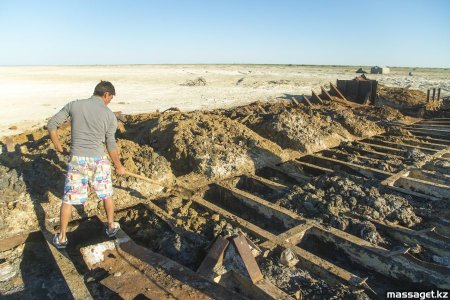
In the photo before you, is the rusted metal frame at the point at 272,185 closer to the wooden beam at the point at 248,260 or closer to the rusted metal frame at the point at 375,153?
the wooden beam at the point at 248,260

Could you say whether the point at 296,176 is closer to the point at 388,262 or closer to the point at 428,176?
the point at 428,176

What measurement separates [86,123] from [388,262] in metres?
3.61

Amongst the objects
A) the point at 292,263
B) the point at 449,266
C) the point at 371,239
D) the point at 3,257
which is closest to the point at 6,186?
the point at 3,257

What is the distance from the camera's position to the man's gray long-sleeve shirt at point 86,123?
394cm

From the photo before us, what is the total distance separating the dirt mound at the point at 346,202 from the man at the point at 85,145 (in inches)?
103

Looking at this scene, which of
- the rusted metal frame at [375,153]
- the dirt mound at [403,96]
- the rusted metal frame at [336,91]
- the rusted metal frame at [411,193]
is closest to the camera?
the rusted metal frame at [411,193]

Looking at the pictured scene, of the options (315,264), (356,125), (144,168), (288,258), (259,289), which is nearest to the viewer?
(259,289)

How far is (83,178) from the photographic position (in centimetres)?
409

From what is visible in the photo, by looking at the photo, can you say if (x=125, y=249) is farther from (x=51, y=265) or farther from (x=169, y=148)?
(x=169, y=148)

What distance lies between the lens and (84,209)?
4926 mm

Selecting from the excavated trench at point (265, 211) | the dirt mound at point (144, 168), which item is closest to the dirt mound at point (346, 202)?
Answer: the excavated trench at point (265, 211)

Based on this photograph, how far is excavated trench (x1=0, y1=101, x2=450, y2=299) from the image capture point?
3.62 metres

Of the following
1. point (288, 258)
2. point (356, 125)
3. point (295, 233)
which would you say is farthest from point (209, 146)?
point (356, 125)

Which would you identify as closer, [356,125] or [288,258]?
[288,258]
